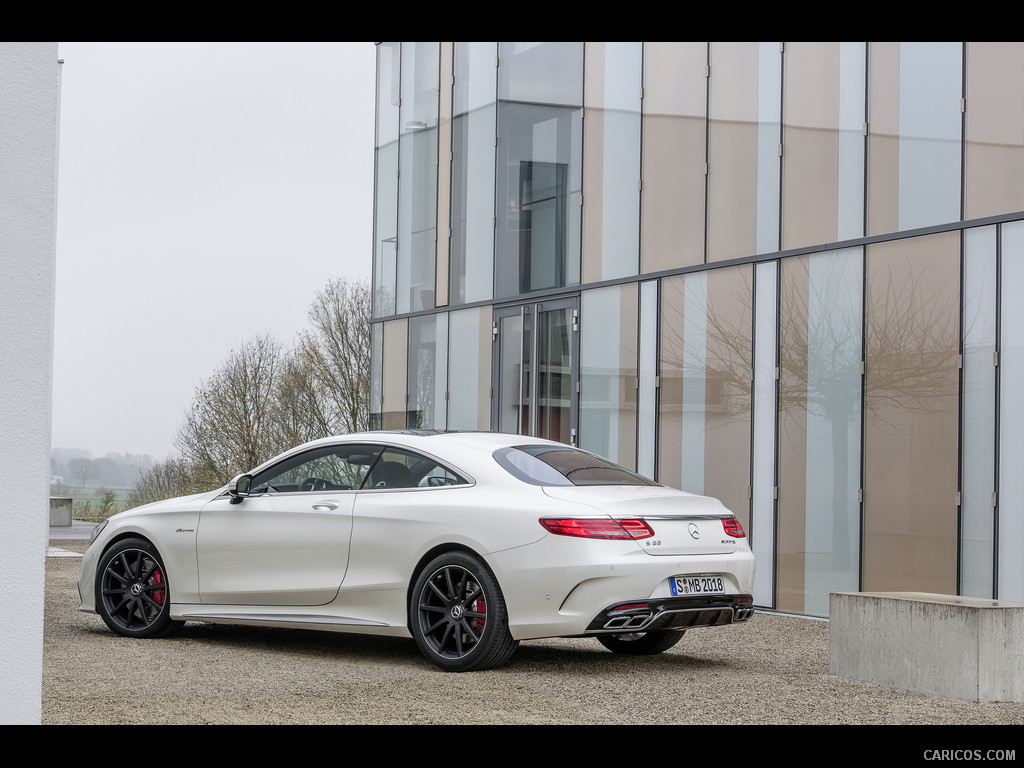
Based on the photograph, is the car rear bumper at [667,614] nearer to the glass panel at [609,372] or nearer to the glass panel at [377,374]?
the glass panel at [609,372]

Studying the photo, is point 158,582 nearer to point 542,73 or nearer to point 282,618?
point 282,618

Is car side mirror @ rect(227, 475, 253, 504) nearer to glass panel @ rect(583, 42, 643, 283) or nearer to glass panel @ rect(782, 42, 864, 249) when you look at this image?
glass panel @ rect(782, 42, 864, 249)

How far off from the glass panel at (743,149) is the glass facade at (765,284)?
29mm

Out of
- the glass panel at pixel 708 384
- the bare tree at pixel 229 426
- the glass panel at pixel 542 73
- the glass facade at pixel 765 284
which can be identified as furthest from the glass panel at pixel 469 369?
the bare tree at pixel 229 426

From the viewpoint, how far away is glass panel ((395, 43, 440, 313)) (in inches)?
734

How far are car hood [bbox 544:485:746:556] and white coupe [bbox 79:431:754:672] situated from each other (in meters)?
0.01

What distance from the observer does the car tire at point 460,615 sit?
7395 millimetres

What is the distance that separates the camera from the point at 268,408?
3725cm

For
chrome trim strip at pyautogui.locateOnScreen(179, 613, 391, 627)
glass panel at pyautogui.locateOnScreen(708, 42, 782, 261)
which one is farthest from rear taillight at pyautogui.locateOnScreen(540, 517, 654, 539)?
glass panel at pyautogui.locateOnScreen(708, 42, 782, 261)

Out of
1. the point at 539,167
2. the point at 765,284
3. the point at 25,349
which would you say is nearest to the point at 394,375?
the point at 539,167

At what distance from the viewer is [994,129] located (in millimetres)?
10695
